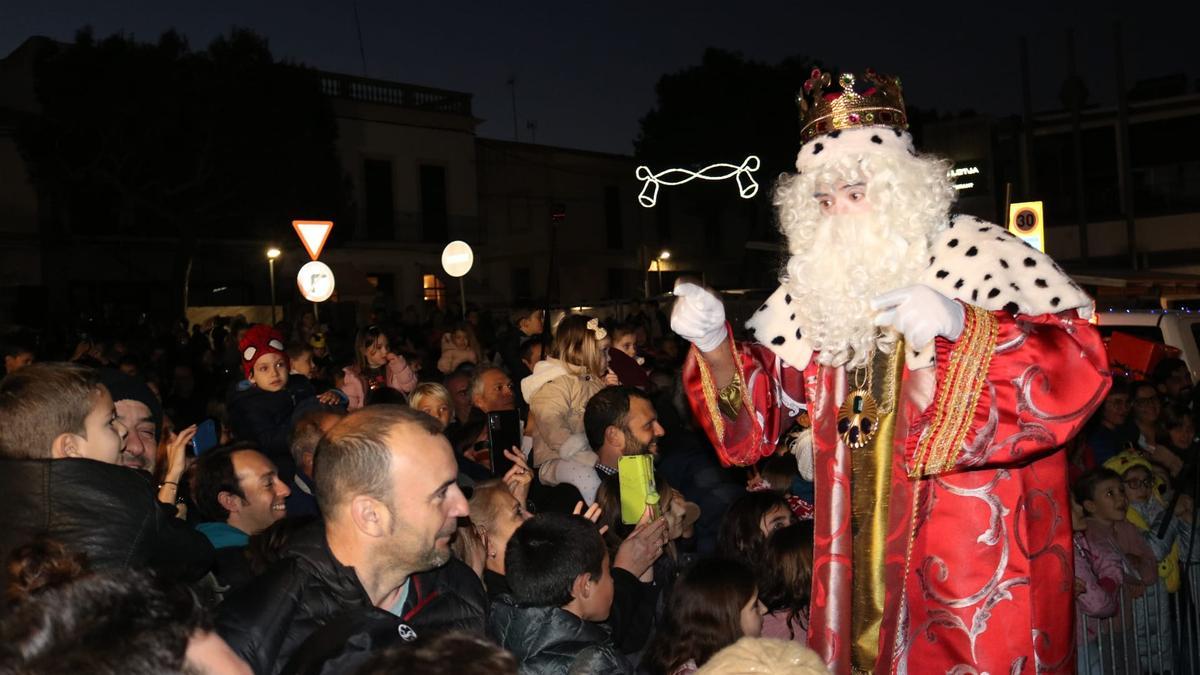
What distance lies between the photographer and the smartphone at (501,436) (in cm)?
605

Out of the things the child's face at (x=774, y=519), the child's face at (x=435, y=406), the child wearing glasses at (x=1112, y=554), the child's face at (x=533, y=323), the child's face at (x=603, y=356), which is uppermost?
the child's face at (x=533, y=323)

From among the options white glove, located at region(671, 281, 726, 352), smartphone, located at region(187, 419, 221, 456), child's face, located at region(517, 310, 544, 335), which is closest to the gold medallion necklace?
white glove, located at region(671, 281, 726, 352)

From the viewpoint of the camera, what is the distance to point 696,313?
3430 millimetres

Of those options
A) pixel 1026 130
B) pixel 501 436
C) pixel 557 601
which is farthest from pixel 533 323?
pixel 1026 130

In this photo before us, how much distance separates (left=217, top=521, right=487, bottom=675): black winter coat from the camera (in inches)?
92.7

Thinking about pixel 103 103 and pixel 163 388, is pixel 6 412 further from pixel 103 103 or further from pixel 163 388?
pixel 103 103

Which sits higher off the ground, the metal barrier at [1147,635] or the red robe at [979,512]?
the red robe at [979,512]

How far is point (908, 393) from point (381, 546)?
1619 mm

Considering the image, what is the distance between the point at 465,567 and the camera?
3.16m

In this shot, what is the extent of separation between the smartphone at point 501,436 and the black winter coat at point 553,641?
2.63 m

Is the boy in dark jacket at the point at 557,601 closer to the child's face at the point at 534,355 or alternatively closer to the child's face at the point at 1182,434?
the child's face at the point at 534,355

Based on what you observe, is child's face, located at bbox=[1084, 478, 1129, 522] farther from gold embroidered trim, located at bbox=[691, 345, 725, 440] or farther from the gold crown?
gold embroidered trim, located at bbox=[691, 345, 725, 440]

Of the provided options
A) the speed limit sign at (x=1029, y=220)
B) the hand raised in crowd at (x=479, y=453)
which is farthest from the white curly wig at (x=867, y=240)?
the speed limit sign at (x=1029, y=220)

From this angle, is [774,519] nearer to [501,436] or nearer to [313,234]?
[501,436]
